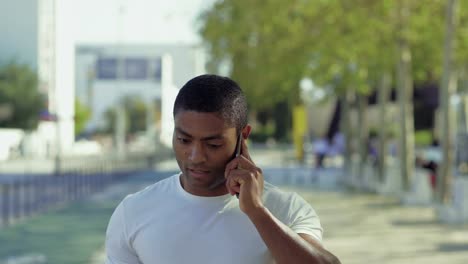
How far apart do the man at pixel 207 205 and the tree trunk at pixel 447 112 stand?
55.9 ft

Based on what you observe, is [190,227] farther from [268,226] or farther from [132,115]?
[132,115]

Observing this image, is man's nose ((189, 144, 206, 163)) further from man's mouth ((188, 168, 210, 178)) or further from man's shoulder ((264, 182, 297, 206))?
man's shoulder ((264, 182, 297, 206))

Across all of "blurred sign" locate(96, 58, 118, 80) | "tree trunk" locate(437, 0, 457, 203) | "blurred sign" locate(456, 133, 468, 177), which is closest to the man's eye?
"tree trunk" locate(437, 0, 457, 203)

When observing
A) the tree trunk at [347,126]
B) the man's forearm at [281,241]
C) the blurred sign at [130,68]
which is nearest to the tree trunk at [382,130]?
the tree trunk at [347,126]

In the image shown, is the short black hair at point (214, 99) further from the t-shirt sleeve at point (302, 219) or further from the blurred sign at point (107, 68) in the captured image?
the blurred sign at point (107, 68)

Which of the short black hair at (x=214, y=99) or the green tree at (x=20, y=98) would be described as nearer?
the short black hair at (x=214, y=99)

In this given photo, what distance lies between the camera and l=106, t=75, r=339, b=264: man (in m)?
2.71

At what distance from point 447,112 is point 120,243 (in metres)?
17.6

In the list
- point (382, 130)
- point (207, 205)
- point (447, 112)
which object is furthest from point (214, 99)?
point (382, 130)

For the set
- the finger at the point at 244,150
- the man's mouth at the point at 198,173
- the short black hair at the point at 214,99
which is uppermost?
the short black hair at the point at 214,99

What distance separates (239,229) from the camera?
8.99 ft

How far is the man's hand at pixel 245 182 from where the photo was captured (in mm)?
2645

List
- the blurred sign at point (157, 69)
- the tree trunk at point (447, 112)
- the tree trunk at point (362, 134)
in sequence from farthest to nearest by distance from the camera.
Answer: the blurred sign at point (157, 69)
the tree trunk at point (362, 134)
the tree trunk at point (447, 112)

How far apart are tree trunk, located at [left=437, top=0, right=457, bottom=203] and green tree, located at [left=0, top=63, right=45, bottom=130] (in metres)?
57.6
